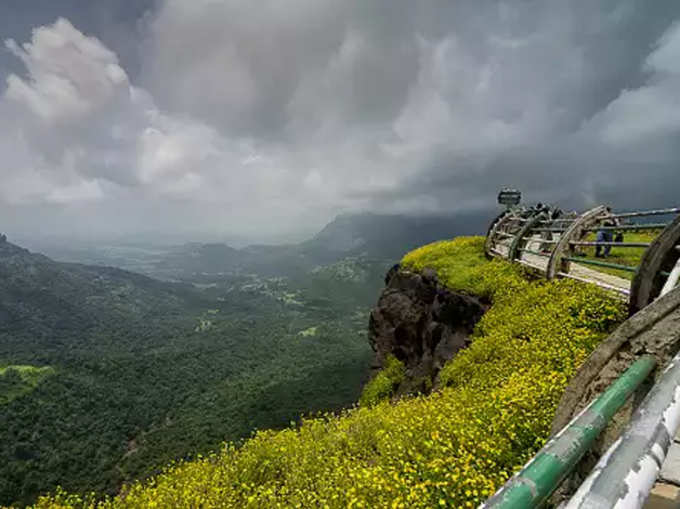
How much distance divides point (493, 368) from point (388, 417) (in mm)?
2928

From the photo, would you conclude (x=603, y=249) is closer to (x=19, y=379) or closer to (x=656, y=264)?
(x=656, y=264)

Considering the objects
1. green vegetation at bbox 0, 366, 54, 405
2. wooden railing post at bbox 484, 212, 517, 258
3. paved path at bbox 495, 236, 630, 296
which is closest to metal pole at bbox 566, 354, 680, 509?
paved path at bbox 495, 236, 630, 296

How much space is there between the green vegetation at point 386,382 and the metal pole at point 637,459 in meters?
19.8

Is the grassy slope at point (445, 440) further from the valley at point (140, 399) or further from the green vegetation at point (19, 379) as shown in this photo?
the green vegetation at point (19, 379)

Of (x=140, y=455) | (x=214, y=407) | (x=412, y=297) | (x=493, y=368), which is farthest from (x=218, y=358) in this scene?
(x=493, y=368)

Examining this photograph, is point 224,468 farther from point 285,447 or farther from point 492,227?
point 492,227

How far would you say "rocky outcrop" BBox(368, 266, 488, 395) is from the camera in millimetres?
13864

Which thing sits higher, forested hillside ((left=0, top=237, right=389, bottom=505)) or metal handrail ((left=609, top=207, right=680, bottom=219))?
metal handrail ((left=609, top=207, right=680, bottom=219))

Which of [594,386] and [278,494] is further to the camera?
[278,494]

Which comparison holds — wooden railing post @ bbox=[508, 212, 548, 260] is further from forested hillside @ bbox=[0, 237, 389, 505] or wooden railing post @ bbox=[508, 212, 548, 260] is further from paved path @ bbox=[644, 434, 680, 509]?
forested hillside @ bbox=[0, 237, 389, 505]

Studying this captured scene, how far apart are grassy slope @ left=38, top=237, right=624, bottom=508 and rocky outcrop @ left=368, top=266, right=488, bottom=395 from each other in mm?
2639

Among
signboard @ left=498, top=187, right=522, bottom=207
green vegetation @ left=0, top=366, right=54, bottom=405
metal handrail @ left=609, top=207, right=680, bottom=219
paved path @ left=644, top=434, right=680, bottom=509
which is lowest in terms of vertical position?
green vegetation @ left=0, top=366, right=54, bottom=405

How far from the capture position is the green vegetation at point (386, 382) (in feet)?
66.5

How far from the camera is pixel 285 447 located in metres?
8.42
